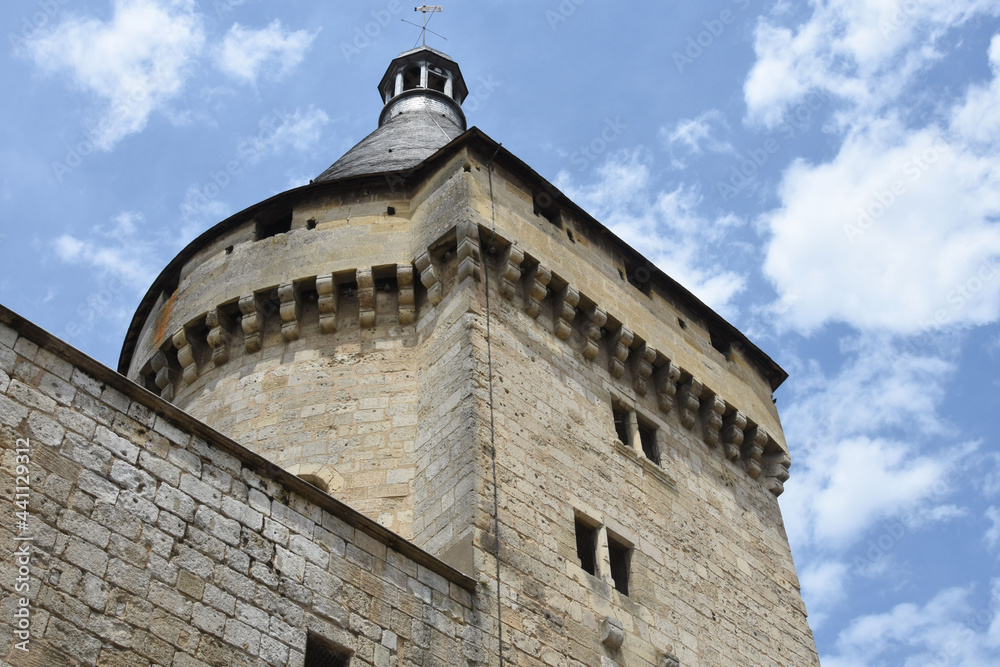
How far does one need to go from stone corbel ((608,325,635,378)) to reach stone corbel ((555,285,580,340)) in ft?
2.03

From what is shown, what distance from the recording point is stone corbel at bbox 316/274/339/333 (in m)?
12.2

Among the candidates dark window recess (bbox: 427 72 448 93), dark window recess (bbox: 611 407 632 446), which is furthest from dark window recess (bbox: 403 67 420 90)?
dark window recess (bbox: 611 407 632 446)

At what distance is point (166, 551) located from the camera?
23.1ft

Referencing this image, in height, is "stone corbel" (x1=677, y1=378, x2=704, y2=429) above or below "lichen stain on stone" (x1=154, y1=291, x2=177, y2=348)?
below

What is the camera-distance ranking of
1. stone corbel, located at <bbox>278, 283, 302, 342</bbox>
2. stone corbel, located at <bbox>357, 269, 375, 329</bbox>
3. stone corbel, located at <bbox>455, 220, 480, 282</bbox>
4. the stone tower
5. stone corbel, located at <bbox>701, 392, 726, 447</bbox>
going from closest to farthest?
1. the stone tower
2. stone corbel, located at <bbox>455, 220, 480, 282</bbox>
3. stone corbel, located at <bbox>357, 269, 375, 329</bbox>
4. stone corbel, located at <bbox>278, 283, 302, 342</bbox>
5. stone corbel, located at <bbox>701, 392, 726, 447</bbox>

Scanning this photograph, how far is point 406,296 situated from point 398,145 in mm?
5339

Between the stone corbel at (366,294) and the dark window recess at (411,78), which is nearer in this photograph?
the stone corbel at (366,294)

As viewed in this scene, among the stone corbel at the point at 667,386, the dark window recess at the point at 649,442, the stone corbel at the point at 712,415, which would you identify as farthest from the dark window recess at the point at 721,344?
the dark window recess at the point at 649,442

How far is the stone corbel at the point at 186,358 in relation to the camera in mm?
12773

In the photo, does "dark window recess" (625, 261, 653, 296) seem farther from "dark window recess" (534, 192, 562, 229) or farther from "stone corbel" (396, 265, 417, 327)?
"stone corbel" (396, 265, 417, 327)

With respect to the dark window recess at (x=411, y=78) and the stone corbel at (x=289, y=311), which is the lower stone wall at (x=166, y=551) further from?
the dark window recess at (x=411, y=78)

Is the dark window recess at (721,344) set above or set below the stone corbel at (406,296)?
above

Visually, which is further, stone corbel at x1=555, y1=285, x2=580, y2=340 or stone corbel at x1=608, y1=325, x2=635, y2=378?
stone corbel at x1=608, y1=325, x2=635, y2=378

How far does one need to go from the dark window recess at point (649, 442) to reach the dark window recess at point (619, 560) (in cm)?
179
